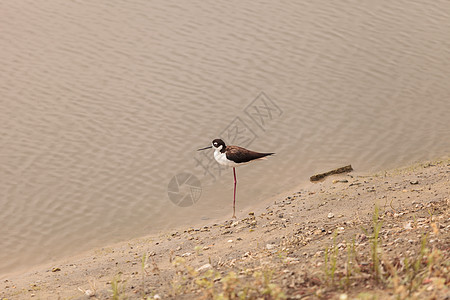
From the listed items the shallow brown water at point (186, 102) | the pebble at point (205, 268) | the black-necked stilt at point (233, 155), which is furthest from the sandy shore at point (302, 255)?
the shallow brown water at point (186, 102)

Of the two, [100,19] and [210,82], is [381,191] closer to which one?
[210,82]

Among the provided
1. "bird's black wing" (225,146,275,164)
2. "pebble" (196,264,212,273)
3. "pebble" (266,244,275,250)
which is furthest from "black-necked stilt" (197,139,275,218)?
"pebble" (196,264,212,273)

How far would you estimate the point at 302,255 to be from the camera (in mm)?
5910

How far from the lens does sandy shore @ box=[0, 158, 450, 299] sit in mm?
4652

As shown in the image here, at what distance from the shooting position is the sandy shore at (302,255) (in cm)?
465

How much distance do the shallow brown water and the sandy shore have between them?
102 cm

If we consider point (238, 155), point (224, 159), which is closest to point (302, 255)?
point (238, 155)

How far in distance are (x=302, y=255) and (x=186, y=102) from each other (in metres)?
7.30

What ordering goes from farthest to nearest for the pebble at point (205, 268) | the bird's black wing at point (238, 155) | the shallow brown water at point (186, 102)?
the shallow brown water at point (186, 102) → the bird's black wing at point (238, 155) → the pebble at point (205, 268)

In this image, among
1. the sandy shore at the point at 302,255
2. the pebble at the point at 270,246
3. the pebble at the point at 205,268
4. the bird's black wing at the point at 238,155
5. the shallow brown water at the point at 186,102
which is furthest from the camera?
the shallow brown water at the point at 186,102

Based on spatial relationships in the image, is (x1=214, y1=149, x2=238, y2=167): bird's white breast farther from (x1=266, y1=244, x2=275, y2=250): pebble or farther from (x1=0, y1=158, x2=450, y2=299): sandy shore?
(x1=266, y1=244, x2=275, y2=250): pebble

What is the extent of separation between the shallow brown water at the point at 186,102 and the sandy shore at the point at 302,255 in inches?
40.0

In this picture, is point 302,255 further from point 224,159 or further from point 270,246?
point 224,159

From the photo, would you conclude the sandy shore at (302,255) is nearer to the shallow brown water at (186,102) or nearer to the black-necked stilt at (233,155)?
the black-necked stilt at (233,155)
